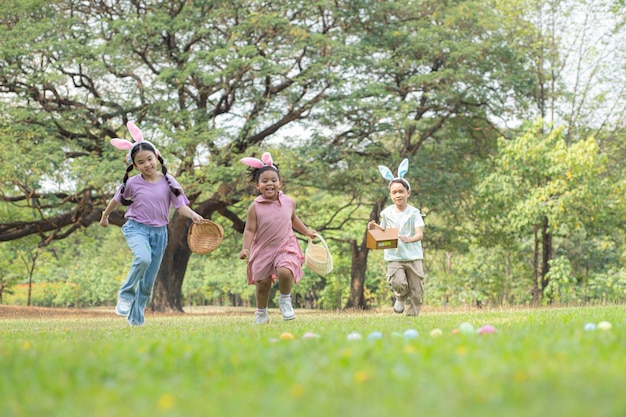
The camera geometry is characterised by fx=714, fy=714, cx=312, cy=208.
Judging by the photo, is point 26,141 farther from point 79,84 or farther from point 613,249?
point 613,249

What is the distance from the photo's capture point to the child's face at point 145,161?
766 cm

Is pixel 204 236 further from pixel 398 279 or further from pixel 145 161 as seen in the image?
pixel 398 279

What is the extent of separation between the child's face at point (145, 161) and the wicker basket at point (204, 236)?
772 millimetres

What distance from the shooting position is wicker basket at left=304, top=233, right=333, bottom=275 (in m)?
8.34

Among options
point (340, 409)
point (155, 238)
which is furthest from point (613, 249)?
point (340, 409)

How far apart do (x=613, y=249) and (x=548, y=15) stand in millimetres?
7831

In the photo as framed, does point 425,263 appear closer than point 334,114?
No

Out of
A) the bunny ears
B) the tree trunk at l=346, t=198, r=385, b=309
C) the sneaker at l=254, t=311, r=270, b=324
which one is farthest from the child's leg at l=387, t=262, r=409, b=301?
the tree trunk at l=346, t=198, r=385, b=309

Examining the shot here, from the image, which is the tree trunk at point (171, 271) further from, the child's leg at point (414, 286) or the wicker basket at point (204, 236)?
the wicker basket at point (204, 236)

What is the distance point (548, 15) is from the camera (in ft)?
60.7

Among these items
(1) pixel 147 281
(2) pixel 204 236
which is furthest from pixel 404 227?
(1) pixel 147 281

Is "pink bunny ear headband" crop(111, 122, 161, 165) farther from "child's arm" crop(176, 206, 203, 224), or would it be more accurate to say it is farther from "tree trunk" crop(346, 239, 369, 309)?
"tree trunk" crop(346, 239, 369, 309)

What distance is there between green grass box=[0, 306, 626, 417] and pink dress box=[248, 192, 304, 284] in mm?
3663

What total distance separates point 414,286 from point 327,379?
6.42 meters
